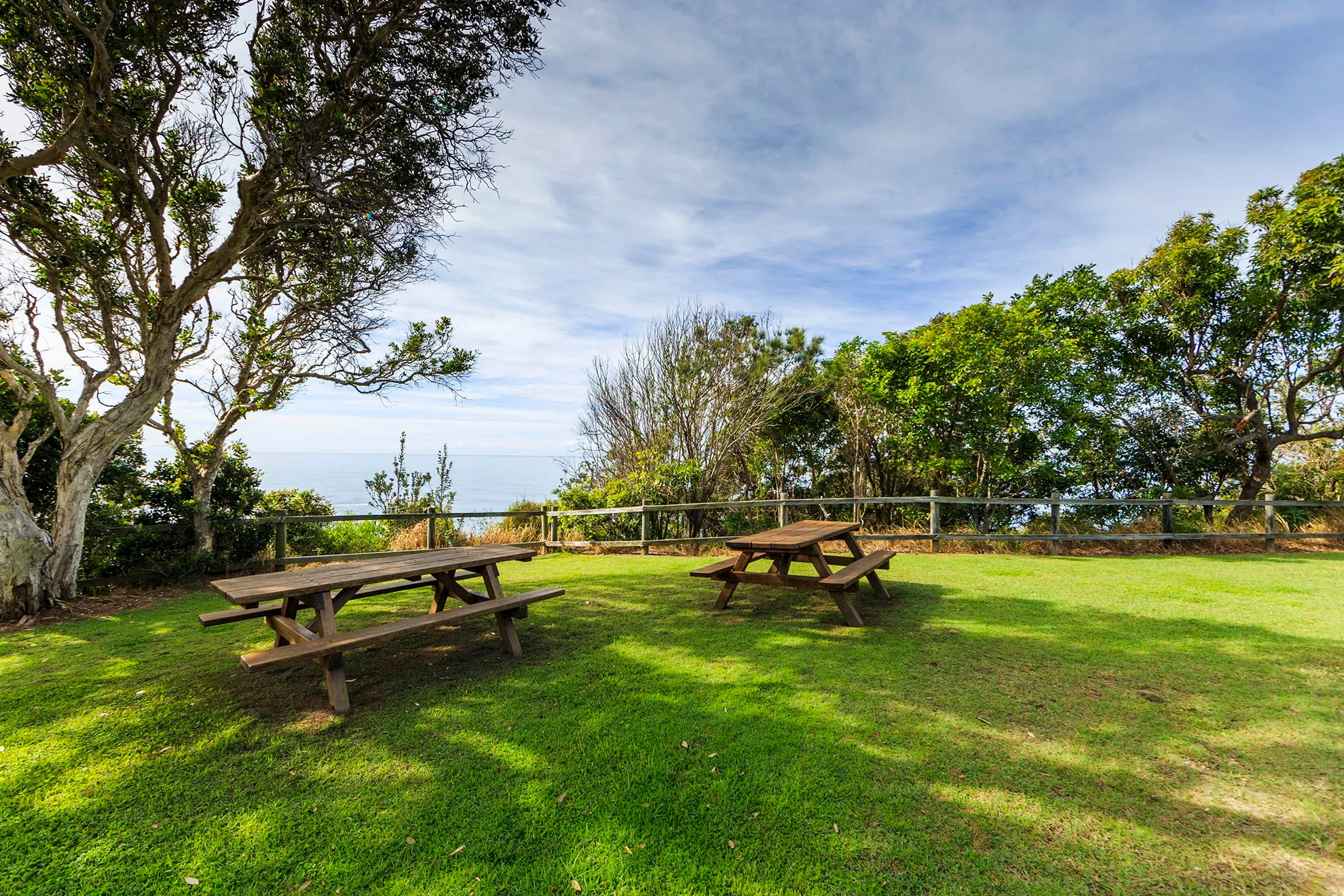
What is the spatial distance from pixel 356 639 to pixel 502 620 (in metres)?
1.10

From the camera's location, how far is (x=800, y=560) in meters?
5.19

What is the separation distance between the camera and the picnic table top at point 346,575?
303 centimetres

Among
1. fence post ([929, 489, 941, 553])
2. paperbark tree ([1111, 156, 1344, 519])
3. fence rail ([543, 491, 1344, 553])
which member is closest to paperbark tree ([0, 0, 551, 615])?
fence rail ([543, 491, 1344, 553])

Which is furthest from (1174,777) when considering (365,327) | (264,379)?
(264,379)

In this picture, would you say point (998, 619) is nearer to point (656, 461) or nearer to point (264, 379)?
point (656, 461)

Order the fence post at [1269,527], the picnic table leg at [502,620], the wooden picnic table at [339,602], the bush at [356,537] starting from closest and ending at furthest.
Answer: the wooden picnic table at [339,602] → the picnic table leg at [502,620] → the fence post at [1269,527] → the bush at [356,537]

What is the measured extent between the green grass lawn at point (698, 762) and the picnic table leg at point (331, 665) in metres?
0.18

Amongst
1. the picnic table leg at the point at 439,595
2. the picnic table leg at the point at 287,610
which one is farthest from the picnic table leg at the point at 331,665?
the picnic table leg at the point at 439,595

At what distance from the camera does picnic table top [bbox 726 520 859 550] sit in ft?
15.3

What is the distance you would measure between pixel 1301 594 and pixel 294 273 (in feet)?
44.8

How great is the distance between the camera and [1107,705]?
3082 mm

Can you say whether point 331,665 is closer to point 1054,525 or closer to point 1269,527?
point 1054,525

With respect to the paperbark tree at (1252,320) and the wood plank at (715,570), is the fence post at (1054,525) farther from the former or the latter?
the wood plank at (715,570)

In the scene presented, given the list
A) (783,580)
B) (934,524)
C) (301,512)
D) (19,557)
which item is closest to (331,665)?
(783,580)
